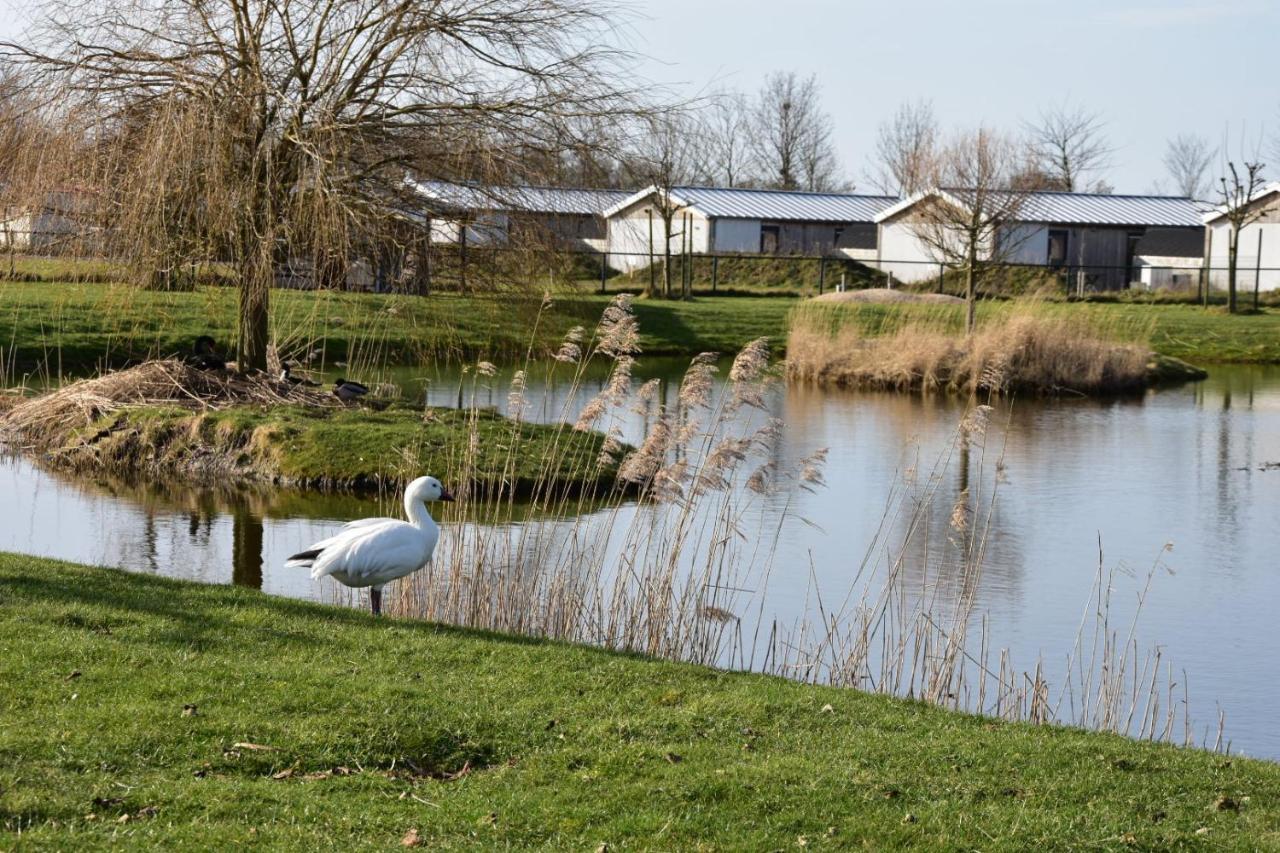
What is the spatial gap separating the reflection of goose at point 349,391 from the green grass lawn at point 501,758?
10.7 m

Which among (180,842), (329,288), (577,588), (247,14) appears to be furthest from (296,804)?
(247,14)

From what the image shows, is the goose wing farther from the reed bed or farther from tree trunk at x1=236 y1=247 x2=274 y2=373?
tree trunk at x1=236 y1=247 x2=274 y2=373

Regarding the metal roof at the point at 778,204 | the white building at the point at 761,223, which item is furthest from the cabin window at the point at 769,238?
the metal roof at the point at 778,204

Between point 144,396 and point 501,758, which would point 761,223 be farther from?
point 501,758

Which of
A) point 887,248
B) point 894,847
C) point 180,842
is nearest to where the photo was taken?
point 180,842

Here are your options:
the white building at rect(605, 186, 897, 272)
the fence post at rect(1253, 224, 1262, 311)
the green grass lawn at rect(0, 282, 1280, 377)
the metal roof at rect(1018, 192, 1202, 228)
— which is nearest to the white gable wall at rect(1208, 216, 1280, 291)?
the fence post at rect(1253, 224, 1262, 311)

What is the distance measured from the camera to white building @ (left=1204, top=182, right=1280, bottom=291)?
54469mm

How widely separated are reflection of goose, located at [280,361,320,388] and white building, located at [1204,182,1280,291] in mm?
41746

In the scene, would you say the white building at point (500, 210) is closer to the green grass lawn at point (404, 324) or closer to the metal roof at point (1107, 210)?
the green grass lawn at point (404, 324)

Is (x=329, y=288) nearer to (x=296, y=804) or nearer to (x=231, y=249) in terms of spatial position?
(x=231, y=249)

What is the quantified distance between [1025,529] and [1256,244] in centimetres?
4560

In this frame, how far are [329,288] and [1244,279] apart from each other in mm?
46079

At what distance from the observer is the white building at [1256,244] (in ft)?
179

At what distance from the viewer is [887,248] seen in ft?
198
